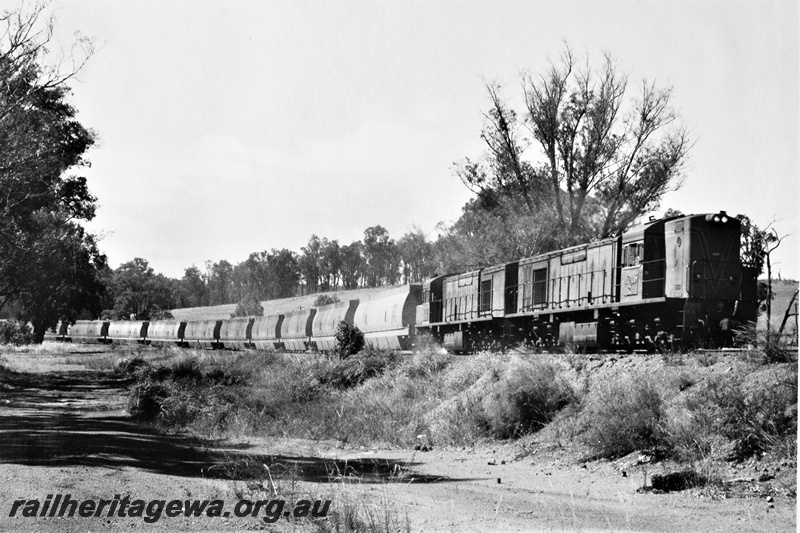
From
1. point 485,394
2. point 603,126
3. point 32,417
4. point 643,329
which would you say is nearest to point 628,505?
point 485,394

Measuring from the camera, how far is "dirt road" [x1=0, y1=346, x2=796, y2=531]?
7.91 m

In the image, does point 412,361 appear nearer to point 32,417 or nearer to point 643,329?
point 643,329

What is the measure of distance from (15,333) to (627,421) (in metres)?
60.0

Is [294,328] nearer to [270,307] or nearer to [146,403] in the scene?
[146,403]

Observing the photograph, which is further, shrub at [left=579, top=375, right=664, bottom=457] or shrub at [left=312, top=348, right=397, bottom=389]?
shrub at [left=312, top=348, right=397, bottom=389]

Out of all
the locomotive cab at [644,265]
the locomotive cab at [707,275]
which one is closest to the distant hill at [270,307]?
the locomotive cab at [644,265]

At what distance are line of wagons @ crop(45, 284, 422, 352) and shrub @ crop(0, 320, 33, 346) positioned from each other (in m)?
9.84

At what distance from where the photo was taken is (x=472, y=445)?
15609mm

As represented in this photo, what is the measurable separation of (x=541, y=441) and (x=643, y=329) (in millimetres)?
5254

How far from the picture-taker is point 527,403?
15.5 m

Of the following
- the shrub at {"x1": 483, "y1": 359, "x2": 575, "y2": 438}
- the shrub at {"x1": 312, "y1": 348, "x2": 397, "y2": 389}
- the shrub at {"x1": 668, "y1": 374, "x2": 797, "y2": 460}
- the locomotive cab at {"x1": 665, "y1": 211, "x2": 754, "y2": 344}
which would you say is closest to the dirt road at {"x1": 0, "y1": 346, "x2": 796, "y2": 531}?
the shrub at {"x1": 668, "y1": 374, "x2": 797, "y2": 460}

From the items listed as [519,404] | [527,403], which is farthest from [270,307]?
[527,403]

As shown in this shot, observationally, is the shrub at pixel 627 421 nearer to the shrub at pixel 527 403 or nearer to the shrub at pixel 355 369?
the shrub at pixel 527 403

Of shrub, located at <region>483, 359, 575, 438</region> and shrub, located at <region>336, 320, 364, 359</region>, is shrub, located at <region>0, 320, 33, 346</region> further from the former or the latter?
shrub, located at <region>483, 359, 575, 438</region>
